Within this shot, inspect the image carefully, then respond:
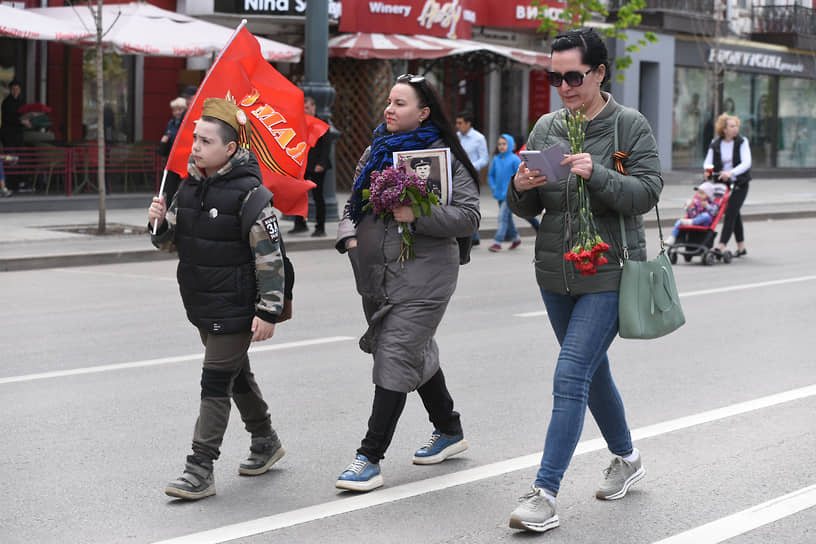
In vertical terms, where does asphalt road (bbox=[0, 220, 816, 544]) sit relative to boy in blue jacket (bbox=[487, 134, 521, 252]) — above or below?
below

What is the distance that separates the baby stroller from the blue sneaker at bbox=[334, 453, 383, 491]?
10149 millimetres

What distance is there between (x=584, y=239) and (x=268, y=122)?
5.83 ft

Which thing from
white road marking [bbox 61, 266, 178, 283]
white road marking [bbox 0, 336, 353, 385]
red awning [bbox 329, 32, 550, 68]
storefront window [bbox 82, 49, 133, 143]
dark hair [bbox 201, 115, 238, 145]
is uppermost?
red awning [bbox 329, 32, 550, 68]

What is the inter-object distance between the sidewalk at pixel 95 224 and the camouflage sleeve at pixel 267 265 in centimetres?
928

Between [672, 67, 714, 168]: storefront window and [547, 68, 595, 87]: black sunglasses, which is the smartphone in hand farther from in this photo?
[672, 67, 714, 168]: storefront window

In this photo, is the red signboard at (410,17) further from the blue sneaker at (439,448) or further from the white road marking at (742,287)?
the blue sneaker at (439,448)

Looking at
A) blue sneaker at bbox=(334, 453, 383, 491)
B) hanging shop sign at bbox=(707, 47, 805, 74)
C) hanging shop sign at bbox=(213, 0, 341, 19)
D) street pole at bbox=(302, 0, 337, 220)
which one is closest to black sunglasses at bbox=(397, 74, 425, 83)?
blue sneaker at bbox=(334, 453, 383, 491)

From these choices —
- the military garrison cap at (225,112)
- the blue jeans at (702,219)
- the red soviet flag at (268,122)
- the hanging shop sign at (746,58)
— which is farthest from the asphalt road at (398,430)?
the hanging shop sign at (746,58)

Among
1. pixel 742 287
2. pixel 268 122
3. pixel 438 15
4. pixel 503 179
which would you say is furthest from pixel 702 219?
pixel 438 15

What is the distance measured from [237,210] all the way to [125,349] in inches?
157

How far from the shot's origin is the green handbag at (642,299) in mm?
4910

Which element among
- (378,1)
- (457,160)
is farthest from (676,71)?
(457,160)

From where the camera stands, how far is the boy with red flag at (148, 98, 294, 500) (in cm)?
511

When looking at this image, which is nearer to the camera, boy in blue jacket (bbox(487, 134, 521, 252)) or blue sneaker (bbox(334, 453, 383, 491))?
blue sneaker (bbox(334, 453, 383, 491))
